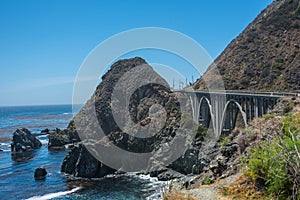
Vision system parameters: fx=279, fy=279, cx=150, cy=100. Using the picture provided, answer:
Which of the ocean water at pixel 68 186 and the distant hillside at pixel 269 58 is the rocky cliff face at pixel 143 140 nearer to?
the ocean water at pixel 68 186

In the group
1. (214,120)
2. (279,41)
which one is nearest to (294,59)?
(279,41)

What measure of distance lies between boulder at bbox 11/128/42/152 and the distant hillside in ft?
142

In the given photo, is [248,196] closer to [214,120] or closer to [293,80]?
[214,120]

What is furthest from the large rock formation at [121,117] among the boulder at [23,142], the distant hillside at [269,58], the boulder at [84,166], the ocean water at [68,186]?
the distant hillside at [269,58]

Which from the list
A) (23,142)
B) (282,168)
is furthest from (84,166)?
(282,168)

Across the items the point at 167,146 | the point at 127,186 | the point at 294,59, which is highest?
the point at 294,59

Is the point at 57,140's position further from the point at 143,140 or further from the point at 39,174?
the point at 143,140

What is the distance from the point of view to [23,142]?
2416 inches

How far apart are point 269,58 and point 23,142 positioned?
183 ft

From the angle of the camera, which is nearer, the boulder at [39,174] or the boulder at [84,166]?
the boulder at [39,174]

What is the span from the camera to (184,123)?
146 feet

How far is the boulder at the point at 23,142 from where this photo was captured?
59938mm

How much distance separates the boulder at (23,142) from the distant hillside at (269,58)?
43.2 metres

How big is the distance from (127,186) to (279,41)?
154 feet
